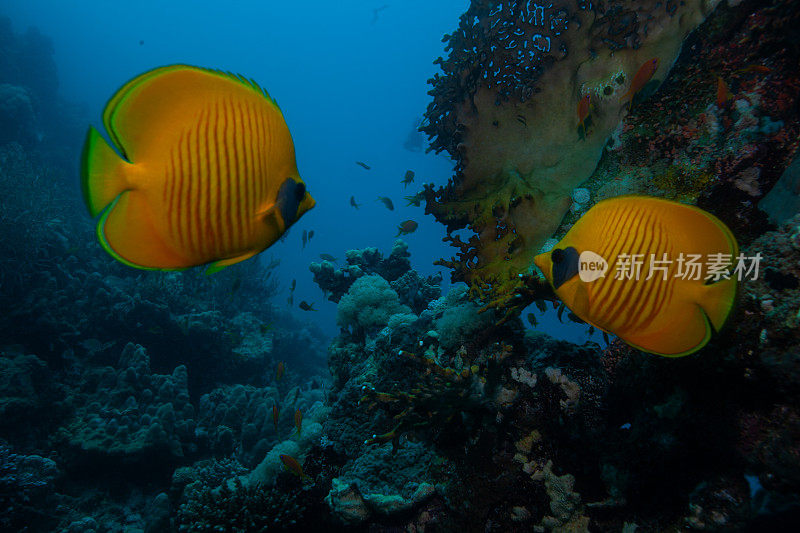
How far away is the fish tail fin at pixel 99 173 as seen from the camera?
38.4 inches

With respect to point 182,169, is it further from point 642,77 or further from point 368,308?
point 368,308

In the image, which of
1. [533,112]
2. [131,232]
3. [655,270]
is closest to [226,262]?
[131,232]

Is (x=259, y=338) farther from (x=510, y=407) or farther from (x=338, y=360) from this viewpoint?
(x=510, y=407)

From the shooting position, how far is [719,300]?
4.34 feet

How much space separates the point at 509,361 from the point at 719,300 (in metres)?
1.85

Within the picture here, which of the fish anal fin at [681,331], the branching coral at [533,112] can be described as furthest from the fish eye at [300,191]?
the branching coral at [533,112]

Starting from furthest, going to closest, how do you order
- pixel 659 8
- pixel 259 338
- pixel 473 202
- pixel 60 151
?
1. pixel 60 151
2. pixel 259 338
3. pixel 473 202
4. pixel 659 8

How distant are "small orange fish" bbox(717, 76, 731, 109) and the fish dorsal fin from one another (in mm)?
3087

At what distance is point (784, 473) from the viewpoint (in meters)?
1.68

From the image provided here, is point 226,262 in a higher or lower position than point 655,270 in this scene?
higher

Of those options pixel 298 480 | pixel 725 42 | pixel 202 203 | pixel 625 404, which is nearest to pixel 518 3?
pixel 725 42

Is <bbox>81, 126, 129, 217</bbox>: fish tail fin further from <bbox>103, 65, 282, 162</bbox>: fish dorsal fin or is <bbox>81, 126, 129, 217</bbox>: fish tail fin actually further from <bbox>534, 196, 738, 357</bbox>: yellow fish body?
<bbox>534, 196, 738, 357</bbox>: yellow fish body

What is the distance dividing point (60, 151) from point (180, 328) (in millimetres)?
19149

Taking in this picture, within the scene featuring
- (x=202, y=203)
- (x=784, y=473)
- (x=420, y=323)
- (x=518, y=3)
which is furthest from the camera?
(x=518, y=3)
